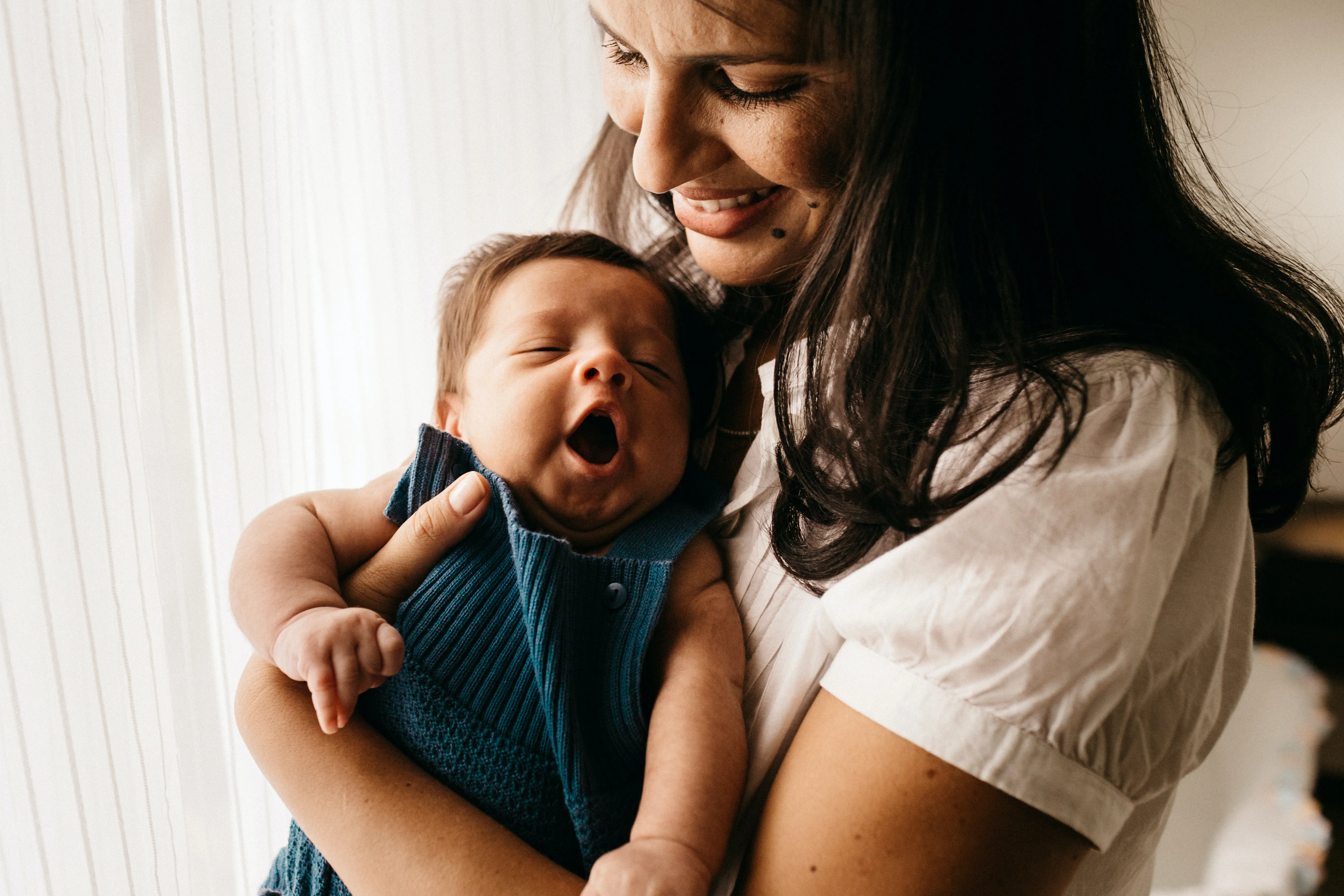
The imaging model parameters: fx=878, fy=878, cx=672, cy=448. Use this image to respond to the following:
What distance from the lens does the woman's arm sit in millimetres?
629

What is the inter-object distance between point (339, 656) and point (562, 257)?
576mm

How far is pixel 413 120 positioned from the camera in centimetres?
161

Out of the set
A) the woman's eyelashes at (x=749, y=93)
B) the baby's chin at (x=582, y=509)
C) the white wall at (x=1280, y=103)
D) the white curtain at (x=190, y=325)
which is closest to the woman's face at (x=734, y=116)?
the woman's eyelashes at (x=749, y=93)

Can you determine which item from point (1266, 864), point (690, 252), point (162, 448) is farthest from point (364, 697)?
point (1266, 864)

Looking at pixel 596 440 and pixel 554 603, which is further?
pixel 596 440

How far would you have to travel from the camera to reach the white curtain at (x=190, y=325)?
0.94m

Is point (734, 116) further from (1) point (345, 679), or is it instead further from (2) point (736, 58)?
(1) point (345, 679)

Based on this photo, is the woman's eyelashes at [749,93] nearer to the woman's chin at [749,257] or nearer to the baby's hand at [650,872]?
the woman's chin at [749,257]

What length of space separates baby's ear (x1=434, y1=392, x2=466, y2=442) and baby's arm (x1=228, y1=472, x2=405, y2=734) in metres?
0.11

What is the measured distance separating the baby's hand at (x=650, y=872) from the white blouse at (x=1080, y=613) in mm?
190

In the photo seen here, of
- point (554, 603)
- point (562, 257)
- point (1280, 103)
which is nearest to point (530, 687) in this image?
point (554, 603)

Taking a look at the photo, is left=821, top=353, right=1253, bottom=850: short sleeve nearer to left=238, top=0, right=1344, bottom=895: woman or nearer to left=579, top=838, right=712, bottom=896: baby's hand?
left=238, top=0, right=1344, bottom=895: woman

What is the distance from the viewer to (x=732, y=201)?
0.97 m

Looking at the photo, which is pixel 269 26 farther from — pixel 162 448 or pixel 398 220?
Result: pixel 162 448
